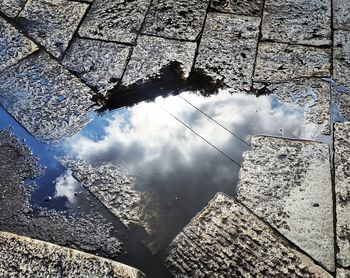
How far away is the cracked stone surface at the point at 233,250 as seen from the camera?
2.55m

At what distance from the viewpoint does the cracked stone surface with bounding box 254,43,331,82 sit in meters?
3.58

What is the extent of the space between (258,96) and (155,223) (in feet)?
4.60

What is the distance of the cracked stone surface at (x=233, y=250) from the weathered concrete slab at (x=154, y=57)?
4.51ft

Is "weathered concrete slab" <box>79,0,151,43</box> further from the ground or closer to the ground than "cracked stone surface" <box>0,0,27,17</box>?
further from the ground

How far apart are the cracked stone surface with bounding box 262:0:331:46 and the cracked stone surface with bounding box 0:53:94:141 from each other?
177cm

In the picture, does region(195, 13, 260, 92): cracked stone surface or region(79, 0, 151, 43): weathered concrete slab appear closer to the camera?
region(195, 13, 260, 92): cracked stone surface

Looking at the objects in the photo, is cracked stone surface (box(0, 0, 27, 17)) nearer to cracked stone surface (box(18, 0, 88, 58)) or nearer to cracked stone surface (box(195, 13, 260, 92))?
cracked stone surface (box(18, 0, 88, 58))

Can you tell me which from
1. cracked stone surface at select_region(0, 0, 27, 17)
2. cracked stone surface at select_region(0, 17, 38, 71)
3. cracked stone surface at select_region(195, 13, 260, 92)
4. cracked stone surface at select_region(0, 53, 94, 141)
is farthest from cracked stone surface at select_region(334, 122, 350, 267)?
cracked stone surface at select_region(0, 0, 27, 17)

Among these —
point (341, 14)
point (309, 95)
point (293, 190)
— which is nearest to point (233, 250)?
point (293, 190)

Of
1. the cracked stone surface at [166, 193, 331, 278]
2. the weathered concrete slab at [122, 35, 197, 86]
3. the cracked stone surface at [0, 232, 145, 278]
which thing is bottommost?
the cracked stone surface at [166, 193, 331, 278]

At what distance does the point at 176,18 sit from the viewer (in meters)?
4.05

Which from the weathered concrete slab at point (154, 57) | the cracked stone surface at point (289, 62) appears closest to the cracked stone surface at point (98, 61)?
the weathered concrete slab at point (154, 57)

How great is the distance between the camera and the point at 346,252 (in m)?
2.57

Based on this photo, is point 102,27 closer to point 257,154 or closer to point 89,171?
point 89,171
